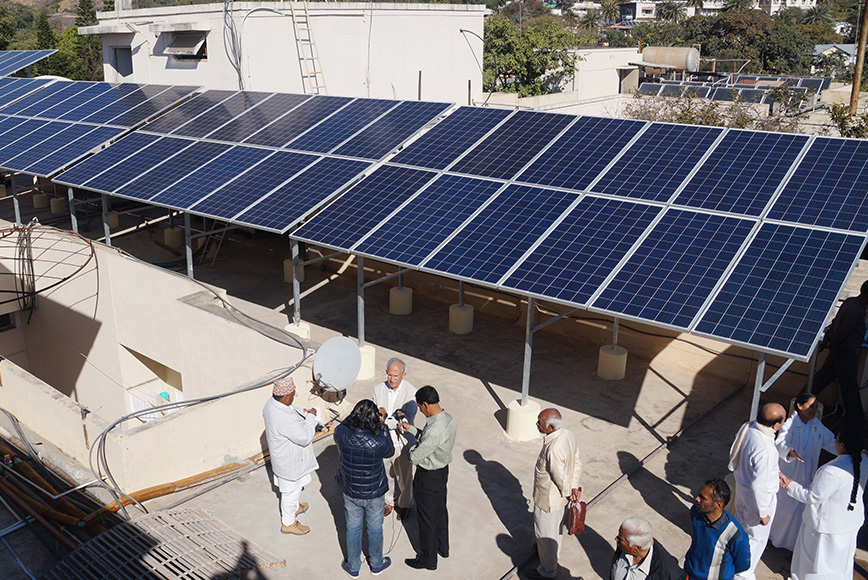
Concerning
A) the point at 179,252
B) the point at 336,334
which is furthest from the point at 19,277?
the point at 336,334

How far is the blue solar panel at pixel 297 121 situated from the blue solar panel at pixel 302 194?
1.99 m

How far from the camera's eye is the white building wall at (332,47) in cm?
2278

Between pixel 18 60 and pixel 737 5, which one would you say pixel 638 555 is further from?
pixel 737 5

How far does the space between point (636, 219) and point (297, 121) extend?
27.5ft

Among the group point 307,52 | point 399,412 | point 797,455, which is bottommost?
point 797,455

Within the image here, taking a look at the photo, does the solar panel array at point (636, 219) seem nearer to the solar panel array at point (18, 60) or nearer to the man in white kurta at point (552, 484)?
the man in white kurta at point (552, 484)

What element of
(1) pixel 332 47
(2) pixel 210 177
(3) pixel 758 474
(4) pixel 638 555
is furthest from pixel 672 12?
(4) pixel 638 555

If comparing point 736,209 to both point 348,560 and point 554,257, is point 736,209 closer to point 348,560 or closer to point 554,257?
point 554,257

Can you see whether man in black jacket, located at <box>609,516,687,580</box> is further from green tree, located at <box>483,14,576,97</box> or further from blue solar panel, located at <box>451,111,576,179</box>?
green tree, located at <box>483,14,576,97</box>

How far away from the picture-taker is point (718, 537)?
19.6ft

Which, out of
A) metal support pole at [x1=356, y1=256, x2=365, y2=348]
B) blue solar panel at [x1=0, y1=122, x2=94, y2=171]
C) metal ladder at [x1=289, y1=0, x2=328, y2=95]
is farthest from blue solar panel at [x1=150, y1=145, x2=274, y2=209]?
metal ladder at [x1=289, y1=0, x2=328, y2=95]

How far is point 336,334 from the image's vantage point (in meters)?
14.1

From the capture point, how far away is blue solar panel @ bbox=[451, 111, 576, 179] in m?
12.1

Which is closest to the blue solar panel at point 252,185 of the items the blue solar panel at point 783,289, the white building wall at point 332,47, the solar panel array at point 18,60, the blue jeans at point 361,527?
the blue jeans at point 361,527
